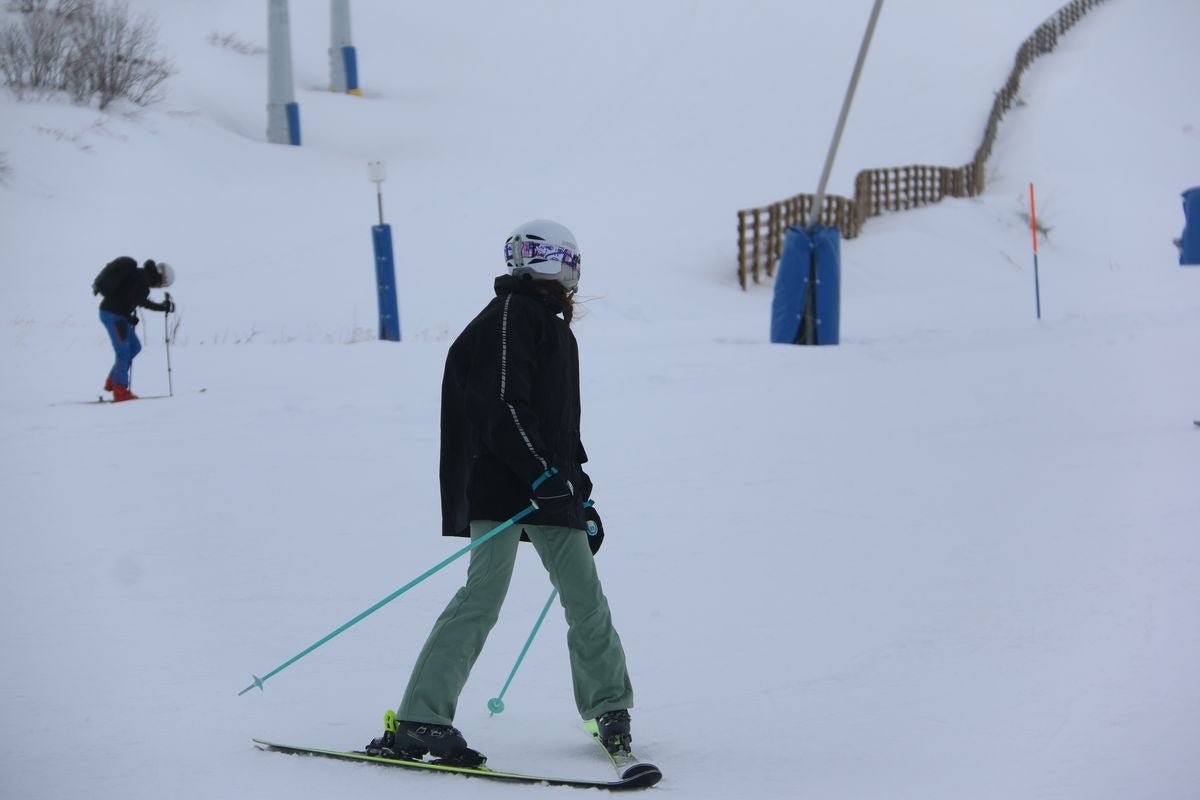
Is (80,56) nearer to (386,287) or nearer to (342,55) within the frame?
(342,55)

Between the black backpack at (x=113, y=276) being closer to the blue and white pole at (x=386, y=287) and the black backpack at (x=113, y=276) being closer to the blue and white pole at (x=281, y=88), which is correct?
the blue and white pole at (x=386, y=287)

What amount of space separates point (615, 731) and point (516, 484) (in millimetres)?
751

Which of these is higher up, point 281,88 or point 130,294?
point 281,88

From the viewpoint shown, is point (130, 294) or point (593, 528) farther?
point (130, 294)

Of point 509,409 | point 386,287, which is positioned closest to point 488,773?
point 509,409

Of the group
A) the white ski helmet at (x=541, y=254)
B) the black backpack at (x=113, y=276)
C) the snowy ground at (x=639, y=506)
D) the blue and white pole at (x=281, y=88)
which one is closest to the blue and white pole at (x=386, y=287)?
the snowy ground at (x=639, y=506)

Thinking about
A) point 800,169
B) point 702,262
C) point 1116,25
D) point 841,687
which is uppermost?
point 1116,25

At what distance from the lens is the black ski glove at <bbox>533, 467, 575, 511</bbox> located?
3615 millimetres

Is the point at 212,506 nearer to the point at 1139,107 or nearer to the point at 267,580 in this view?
the point at 267,580

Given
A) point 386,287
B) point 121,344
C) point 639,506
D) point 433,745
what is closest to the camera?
point 433,745

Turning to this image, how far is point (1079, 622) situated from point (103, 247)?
19191 millimetres

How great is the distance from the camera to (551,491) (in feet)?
11.9

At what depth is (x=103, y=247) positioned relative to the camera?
21.3 meters

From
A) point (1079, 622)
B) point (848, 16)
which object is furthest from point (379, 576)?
point (848, 16)
